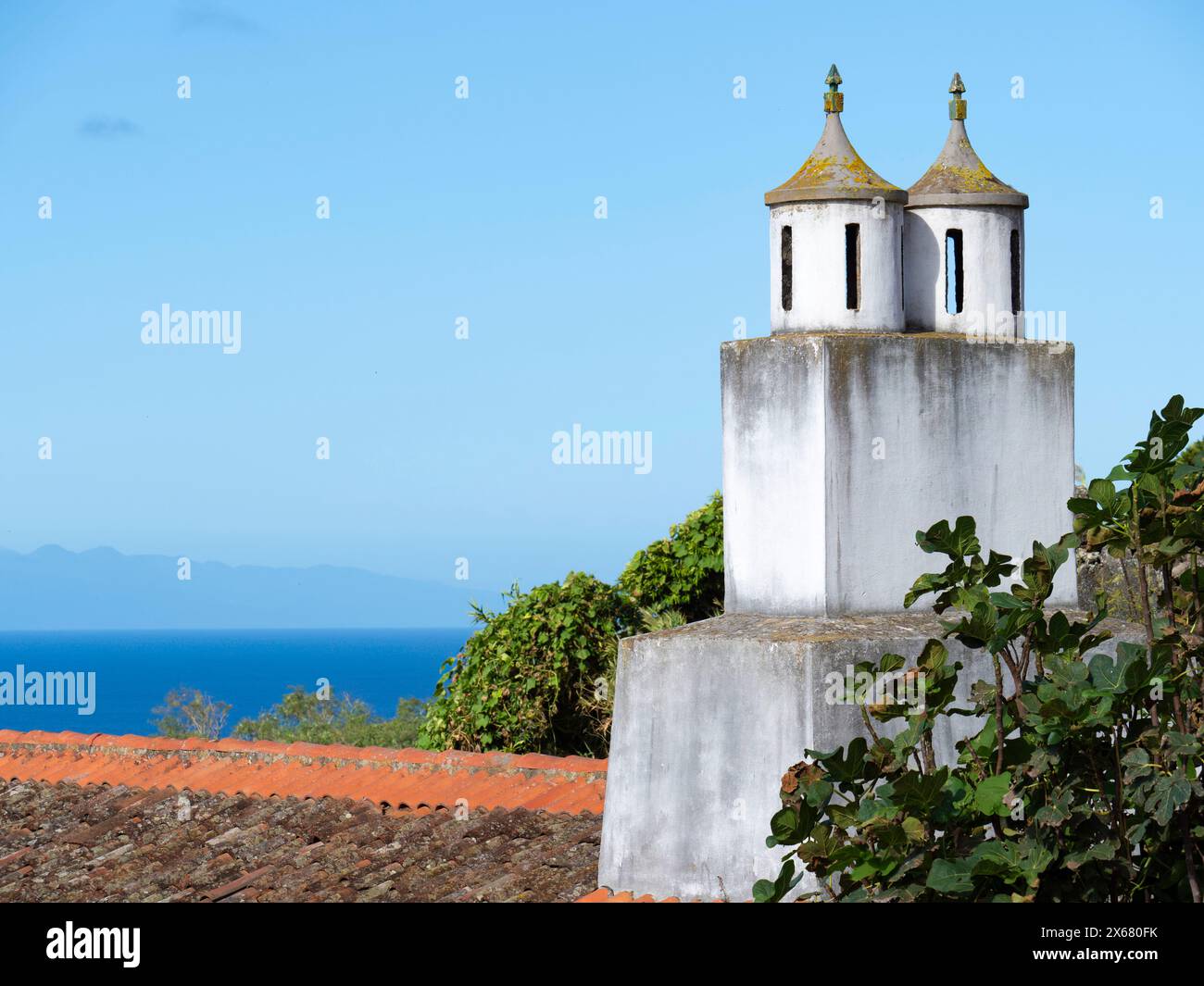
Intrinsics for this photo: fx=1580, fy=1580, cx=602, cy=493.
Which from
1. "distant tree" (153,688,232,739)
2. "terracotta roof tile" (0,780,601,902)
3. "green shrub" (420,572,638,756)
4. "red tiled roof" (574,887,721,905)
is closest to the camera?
"red tiled roof" (574,887,721,905)

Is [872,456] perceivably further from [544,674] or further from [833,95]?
[544,674]

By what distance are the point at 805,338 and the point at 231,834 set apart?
17.2 feet

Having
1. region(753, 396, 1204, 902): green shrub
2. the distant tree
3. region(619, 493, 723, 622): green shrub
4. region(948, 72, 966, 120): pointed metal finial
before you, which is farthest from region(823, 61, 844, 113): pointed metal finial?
the distant tree

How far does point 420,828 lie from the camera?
9469 millimetres

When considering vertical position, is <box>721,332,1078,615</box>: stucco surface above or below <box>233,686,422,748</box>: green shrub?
above

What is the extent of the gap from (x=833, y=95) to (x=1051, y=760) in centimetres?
420

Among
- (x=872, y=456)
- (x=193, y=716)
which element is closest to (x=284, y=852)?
(x=872, y=456)

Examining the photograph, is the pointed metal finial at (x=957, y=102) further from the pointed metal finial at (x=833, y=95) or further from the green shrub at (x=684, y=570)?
the green shrub at (x=684, y=570)

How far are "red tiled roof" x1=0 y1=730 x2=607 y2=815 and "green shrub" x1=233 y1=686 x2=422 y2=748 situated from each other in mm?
9259

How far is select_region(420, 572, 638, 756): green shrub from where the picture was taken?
14.6 metres

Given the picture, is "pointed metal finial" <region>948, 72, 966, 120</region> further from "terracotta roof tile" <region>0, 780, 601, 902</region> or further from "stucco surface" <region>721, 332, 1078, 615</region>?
"terracotta roof tile" <region>0, 780, 601, 902</region>

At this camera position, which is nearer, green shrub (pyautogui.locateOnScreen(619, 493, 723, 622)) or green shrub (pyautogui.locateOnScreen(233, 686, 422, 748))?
green shrub (pyautogui.locateOnScreen(619, 493, 723, 622))

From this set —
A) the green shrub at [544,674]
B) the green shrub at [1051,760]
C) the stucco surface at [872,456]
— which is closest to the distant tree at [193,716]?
the green shrub at [544,674]

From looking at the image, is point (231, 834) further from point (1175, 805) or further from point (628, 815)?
point (1175, 805)
